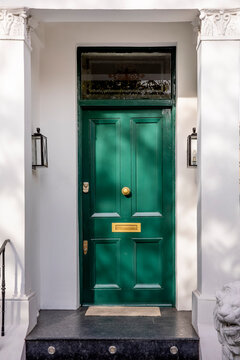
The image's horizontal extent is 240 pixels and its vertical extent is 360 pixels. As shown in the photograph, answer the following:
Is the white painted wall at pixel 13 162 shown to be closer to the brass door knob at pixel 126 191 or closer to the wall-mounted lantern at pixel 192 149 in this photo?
the brass door knob at pixel 126 191

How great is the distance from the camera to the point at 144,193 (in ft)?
17.2

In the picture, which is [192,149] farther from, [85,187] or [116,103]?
[85,187]

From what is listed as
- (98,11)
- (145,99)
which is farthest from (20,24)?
(145,99)

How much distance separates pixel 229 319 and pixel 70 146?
275cm

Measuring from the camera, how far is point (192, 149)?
4848 mm

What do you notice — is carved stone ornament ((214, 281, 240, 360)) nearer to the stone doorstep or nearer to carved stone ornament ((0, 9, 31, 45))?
the stone doorstep

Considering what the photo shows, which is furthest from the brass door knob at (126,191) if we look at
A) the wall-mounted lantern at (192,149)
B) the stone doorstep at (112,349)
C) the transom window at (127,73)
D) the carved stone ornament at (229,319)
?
the carved stone ornament at (229,319)

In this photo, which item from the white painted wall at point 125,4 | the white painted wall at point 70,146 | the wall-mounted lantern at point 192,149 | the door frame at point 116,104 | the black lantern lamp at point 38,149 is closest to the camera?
the white painted wall at point 125,4

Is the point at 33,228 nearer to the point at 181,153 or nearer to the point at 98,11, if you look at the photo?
the point at 181,153

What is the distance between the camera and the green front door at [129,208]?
5.23m

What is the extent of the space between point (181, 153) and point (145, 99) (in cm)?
75

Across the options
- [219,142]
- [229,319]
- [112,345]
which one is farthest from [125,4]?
A: [112,345]

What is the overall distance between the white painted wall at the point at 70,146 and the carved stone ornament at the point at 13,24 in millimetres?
903

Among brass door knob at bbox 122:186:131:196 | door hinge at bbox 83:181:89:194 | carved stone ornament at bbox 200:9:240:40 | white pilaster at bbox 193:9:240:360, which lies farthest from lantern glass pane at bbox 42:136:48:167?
carved stone ornament at bbox 200:9:240:40
